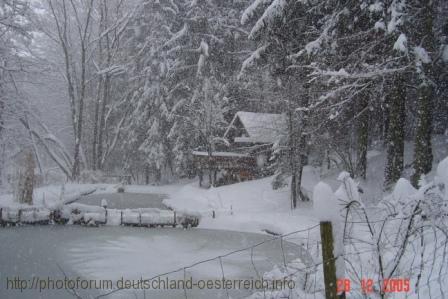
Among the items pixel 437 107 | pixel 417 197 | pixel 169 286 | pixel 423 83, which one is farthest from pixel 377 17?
pixel 417 197

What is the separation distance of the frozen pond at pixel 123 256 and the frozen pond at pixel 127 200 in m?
6.75

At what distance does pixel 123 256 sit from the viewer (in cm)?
1142

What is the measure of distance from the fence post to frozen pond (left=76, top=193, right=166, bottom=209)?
2008 centimetres

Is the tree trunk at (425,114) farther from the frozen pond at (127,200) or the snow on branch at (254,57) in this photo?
the frozen pond at (127,200)

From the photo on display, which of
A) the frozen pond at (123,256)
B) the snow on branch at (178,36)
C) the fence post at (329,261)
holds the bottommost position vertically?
the frozen pond at (123,256)

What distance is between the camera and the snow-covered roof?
19797 mm

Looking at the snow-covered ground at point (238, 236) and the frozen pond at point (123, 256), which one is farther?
the frozen pond at point (123, 256)

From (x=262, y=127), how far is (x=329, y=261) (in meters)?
18.0

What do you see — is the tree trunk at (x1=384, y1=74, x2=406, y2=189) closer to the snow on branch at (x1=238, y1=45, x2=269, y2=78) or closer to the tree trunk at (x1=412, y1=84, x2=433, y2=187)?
the tree trunk at (x1=412, y1=84, x2=433, y2=187)

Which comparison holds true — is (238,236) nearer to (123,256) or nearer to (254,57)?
(123,256)

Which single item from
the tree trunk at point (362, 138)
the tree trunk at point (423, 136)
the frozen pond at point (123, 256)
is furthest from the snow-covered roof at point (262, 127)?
the tree trunk at point (423, 136)

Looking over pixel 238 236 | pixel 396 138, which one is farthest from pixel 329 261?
pixel 396 138

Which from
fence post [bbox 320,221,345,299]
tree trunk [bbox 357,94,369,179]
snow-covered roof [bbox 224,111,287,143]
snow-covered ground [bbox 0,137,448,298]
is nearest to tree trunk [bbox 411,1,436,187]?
snow-covered ground [bbox 0,137,448,298]

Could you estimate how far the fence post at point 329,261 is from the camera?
9.30ft
